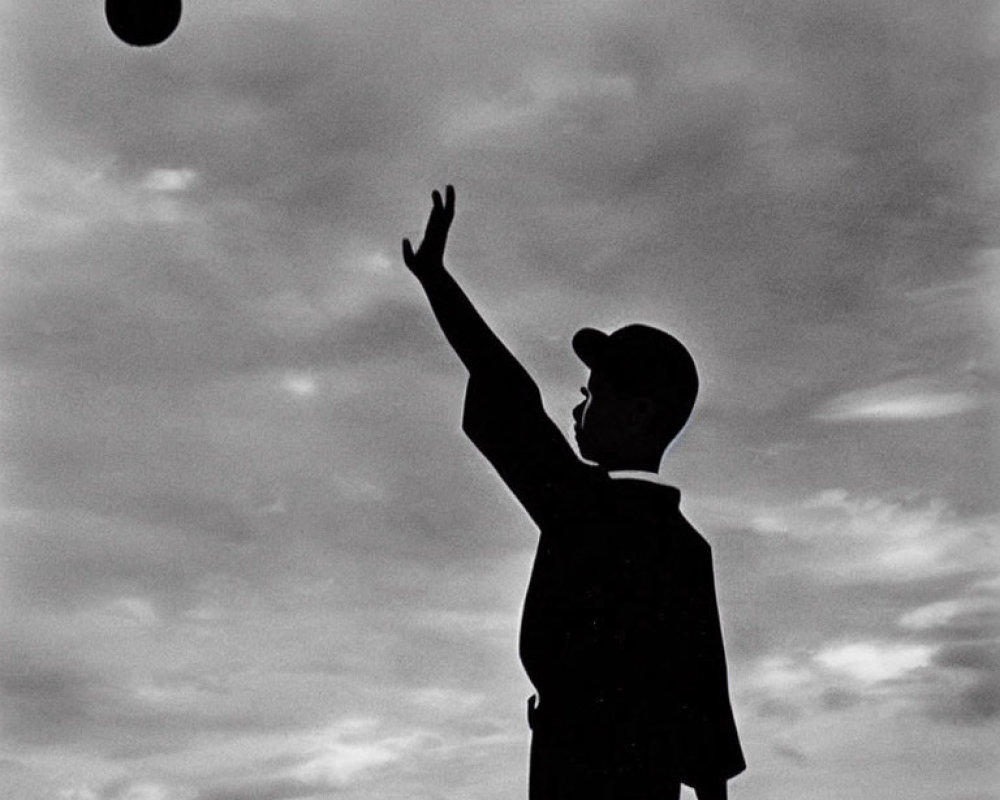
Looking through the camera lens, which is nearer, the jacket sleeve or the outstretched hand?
the jacket sleeve

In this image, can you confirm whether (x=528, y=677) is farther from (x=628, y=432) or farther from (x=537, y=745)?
(x=628, y=432)

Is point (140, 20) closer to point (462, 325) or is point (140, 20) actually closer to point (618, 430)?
point (462, 325)

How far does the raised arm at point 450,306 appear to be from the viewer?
7340mm

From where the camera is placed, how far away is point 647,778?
6906 mm

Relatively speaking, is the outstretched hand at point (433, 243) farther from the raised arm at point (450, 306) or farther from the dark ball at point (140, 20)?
the dark ball at point (140, 20)

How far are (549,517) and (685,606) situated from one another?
0.75m

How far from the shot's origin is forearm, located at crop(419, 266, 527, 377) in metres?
7.34

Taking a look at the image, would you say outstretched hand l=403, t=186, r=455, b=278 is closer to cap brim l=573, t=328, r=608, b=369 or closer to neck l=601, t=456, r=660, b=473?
cap brim l=573, t=328, r=608, b=369

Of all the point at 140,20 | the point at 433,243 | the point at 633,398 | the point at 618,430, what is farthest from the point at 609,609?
the point at 140,20

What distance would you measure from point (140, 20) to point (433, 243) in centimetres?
174

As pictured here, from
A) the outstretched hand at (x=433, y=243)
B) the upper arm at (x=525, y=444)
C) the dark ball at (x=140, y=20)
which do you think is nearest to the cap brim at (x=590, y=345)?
the upper arm at (x=525, y=444)

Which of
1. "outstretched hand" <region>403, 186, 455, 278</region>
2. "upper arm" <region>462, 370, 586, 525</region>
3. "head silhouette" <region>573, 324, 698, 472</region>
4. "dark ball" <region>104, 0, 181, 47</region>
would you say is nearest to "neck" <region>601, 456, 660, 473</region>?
"head silhouette" <region>573, 324, 698, 472</region>

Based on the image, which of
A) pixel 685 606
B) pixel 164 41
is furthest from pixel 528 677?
pixel 164 41

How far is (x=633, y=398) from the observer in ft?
24.0
